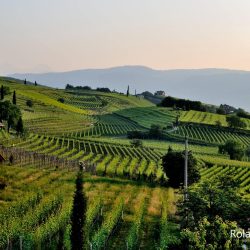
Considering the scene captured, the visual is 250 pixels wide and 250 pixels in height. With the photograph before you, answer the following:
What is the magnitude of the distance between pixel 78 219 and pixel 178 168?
27590mm

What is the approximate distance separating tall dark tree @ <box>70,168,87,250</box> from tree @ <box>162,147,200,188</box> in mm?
26118

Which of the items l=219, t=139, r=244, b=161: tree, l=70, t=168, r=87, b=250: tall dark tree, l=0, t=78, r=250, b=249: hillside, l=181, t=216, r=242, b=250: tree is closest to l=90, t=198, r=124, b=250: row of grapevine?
l=0, t=78, r=250, b=249: hillside

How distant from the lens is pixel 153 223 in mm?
37188

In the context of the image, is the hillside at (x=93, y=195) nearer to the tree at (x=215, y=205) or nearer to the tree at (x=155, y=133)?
the tree at (x=215, y=205)

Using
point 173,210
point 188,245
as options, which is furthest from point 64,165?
point 188,245

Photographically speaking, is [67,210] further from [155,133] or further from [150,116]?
[150,116]

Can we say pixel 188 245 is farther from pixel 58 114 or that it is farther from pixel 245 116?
pixel 245 116

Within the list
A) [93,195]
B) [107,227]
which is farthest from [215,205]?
[93,195]

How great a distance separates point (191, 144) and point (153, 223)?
302ft

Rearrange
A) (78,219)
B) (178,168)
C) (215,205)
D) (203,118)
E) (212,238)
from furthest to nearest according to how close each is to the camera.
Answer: (203,118) → (178,168) → (215,205) → (78,219) → (212,238)

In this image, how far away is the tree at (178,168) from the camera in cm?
5316

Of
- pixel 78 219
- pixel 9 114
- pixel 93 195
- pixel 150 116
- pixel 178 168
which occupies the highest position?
pixel 150 116

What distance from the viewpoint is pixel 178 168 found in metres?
54.5

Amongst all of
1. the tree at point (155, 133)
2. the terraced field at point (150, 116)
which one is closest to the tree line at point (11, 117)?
the tree at point (155, 133)
